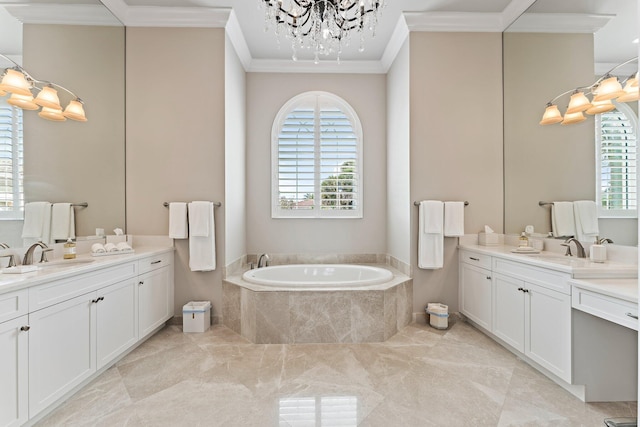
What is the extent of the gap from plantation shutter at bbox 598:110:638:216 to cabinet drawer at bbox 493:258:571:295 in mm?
572

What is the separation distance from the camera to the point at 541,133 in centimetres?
276

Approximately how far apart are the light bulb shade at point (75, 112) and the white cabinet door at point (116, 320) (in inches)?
53.9

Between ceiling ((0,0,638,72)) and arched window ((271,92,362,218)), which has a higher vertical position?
ceiling ((0,0,638,72))

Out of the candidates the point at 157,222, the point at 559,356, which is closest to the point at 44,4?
the point at 157,222

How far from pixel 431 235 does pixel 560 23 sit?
200 centimetres

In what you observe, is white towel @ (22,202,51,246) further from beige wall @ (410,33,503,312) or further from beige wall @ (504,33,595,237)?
beige wall @ (504,33,595,237)

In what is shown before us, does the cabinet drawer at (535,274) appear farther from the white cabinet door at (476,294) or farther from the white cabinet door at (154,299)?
the white cabinet door at (154,299)

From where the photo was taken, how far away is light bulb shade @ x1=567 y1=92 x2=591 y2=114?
2.30m

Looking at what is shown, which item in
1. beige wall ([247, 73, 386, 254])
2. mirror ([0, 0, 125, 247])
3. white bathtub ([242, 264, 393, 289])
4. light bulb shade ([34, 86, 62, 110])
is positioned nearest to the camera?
mirror ([0, 0, 125, 247])

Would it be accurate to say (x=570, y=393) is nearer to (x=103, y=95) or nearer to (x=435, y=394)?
(x=435, y=394)

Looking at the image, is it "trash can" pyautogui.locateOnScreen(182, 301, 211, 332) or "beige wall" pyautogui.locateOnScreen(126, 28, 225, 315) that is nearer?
"trash can" pyautogui.locateOnScreen(182, 301, 211, 332)

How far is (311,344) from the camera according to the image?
9.01ft

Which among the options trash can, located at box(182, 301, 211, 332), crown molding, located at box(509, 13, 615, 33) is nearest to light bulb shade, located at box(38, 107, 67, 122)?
trash can, located at box(182, 301, 211, 332)

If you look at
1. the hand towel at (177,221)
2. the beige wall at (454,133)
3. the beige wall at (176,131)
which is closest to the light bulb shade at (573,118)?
the beige wall at (454,133)
